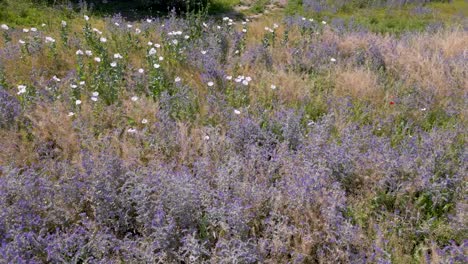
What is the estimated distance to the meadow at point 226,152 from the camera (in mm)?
3123

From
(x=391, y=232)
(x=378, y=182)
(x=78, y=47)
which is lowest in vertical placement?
(x=391, y=232)

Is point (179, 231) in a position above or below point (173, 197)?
below

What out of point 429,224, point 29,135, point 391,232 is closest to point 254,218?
point 391,232

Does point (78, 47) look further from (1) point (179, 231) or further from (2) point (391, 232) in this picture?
(2) point (391, 232)

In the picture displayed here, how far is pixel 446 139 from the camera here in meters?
4.24

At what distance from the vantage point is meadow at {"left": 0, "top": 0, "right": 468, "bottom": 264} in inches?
123

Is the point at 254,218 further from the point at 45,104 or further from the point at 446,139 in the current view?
the point at 45,104

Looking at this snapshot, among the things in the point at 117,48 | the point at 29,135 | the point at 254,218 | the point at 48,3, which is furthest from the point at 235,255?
the point at 48,3

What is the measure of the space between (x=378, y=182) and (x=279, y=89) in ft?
6.90

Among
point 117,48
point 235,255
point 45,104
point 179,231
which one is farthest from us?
point 117,48

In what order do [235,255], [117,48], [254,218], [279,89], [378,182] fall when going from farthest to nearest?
[117,48], [279,89], [378,182], [254,218], [235,255]

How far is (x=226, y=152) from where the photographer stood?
4062 millimetres

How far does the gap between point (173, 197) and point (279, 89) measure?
2.71 meters

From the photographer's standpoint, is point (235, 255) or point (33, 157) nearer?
point (235, 255)
